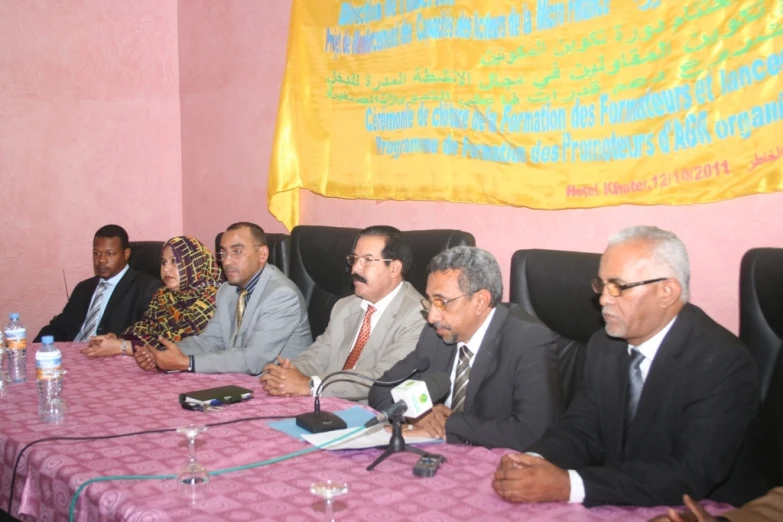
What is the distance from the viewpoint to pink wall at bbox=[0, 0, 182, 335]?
5043 millimetres

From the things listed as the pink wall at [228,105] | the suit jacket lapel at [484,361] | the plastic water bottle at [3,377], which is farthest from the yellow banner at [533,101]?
the plastic water bottle at [3,377]

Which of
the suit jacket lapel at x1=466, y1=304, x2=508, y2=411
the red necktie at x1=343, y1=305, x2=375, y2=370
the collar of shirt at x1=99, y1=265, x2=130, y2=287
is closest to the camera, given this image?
the suit jacket lapel at x1=466, y1=304, x2=508, y2=411

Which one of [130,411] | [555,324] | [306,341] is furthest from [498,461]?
[306,341]

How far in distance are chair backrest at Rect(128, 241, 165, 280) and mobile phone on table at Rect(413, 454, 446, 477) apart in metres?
3.27

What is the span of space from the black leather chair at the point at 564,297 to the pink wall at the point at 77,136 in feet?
11.8

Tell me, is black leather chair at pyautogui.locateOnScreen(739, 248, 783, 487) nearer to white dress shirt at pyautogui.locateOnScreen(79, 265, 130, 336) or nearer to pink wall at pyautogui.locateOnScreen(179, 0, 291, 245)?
pink wall at pyautogui.locateOnScreen(179, 0, 291, 245)

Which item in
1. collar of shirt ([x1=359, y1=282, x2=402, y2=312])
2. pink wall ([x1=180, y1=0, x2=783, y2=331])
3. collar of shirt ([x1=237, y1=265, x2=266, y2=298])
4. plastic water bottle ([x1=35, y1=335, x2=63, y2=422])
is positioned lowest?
plastic water bottle ([x1=35, y1=335, x2=63, y2=422])

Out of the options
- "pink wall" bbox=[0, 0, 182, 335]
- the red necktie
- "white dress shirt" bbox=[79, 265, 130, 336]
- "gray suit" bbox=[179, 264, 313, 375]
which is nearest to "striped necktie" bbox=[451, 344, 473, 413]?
the red necktie

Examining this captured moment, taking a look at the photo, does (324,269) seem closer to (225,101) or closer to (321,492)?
(225,101)

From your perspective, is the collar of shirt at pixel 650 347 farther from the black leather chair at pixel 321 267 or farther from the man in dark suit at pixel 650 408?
the black leather chair at pixel 321 267

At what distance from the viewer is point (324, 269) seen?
3.80 m

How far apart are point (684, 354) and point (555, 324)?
684mm

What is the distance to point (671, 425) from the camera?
1935mm

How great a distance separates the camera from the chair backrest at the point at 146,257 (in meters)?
4.84
